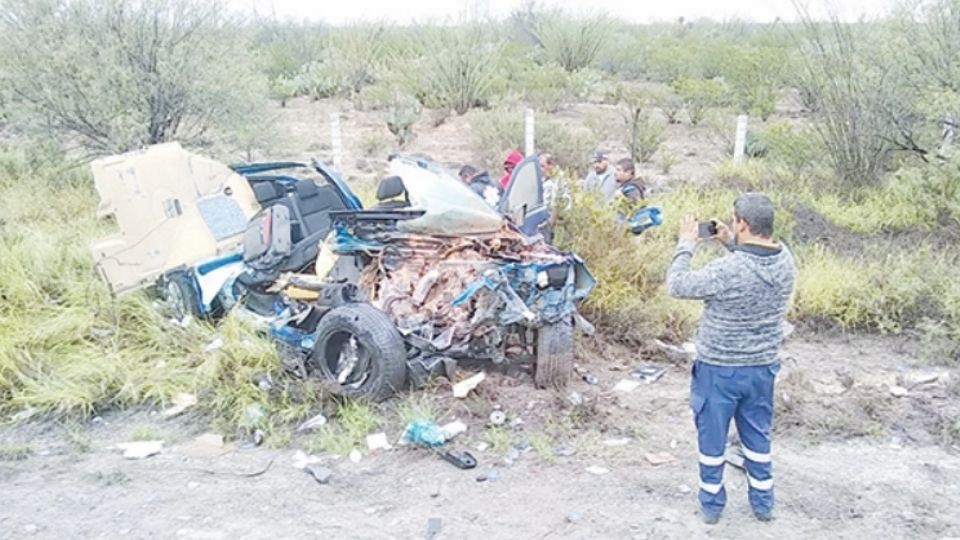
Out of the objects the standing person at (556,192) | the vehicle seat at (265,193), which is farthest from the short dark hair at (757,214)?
the vehicle seat at (265,193)

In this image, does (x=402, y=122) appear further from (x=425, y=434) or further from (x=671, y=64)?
(x=425, y=434)

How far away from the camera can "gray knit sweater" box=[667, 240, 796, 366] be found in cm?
402

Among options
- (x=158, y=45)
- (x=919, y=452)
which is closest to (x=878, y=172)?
(x=919, y=452)

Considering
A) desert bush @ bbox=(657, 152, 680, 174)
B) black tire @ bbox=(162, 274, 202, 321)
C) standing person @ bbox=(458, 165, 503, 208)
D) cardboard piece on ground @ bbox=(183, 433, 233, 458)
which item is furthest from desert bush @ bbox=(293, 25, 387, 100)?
cardboard piece on ground @ bbox=(183, 433, 233, 458)

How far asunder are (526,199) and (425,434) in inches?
81.7

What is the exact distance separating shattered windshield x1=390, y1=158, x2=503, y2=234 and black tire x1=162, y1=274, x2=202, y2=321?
6.64 ft

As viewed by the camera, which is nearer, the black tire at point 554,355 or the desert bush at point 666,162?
the black tire at point 554,355

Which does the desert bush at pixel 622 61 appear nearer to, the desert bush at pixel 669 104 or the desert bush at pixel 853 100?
the desert bush at pixel 669 104

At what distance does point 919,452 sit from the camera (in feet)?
16.8

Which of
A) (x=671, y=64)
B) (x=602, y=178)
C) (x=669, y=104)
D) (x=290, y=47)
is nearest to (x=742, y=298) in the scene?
(x=602, y=178)

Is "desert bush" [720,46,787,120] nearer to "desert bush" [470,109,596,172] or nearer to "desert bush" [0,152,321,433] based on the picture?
"desert bush" [470,109,596,172]

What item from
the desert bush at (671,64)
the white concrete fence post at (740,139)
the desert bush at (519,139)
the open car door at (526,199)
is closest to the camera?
the open car door at (526,199)

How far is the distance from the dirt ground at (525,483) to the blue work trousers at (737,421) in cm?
16

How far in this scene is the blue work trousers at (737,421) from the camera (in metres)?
4.13
